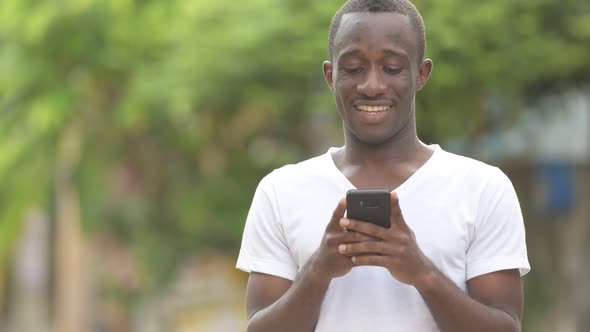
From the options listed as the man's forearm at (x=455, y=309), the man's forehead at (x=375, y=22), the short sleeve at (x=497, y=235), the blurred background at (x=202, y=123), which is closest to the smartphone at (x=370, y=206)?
the man's forearm at (x=455, y=309)

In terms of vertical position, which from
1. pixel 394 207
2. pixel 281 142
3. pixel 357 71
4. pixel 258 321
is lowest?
pixel 258 321

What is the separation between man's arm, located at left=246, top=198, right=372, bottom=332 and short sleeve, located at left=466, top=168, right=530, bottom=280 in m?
0.33

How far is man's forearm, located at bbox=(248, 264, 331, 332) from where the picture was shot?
2.88 meters

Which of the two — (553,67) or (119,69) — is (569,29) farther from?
(119,69)

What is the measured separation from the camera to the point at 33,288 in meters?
27.0

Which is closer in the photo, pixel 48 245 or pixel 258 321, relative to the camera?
pixel 258 321

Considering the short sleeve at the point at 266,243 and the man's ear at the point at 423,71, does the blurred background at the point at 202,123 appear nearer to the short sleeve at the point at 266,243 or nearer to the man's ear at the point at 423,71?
the man's ear at the point at 423,71

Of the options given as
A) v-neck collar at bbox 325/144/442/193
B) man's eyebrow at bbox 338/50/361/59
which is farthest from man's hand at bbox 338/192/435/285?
man's eyebrow at bbox 338/50/361/59

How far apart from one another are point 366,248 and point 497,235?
1.21 feet

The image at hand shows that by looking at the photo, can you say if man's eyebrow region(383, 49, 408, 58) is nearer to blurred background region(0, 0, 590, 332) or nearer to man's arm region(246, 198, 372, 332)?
man's arm region(246, 198, 372, 332)

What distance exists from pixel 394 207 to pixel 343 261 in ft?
0.59

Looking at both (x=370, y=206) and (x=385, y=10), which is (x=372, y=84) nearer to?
(x=385, y=10)

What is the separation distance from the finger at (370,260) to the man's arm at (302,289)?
3 centimetres

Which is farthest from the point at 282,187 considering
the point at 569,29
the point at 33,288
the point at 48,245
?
the point at 33,288
